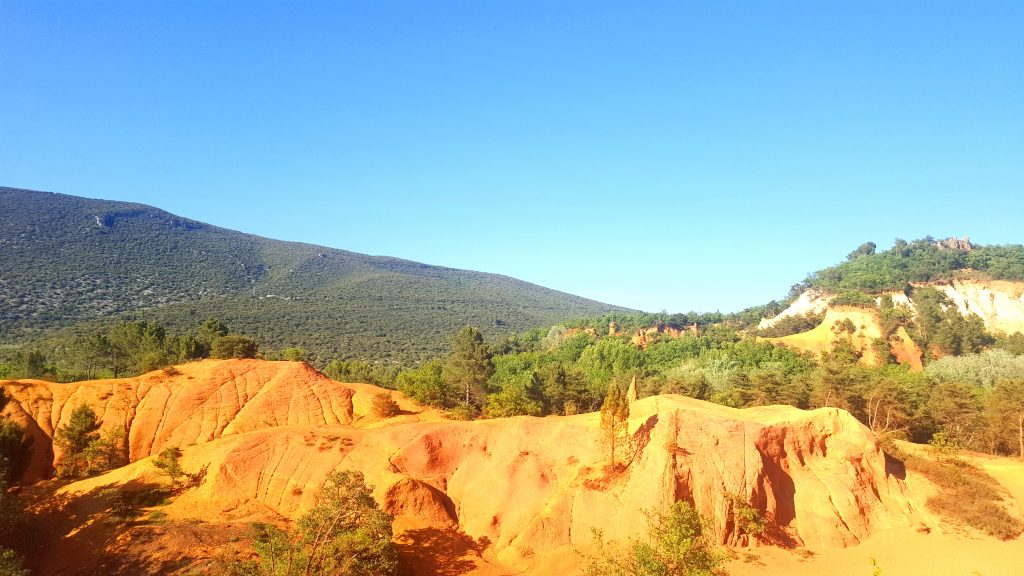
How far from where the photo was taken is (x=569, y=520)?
85.8 feet

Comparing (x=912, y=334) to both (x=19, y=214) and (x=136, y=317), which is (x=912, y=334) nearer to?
(x=136, y=317)

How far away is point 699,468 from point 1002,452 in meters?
37.1

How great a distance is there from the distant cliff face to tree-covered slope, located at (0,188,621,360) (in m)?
69.9

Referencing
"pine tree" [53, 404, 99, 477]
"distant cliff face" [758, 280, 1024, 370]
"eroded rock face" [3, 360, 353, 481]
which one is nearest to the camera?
"pine tree" [53, 404, 99, 477]

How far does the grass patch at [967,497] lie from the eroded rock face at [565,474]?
2463mm

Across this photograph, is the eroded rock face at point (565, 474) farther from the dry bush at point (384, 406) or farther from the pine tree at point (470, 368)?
the pine tree at point (470, 368)

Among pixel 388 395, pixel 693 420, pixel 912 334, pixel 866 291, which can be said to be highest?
pixel 866 291

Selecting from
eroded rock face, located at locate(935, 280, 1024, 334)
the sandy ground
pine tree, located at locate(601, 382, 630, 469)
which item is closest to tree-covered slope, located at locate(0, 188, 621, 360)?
pine tree, located at locate(601, 382, 630, 469)

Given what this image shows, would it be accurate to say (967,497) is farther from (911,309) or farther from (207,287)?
(207,287)

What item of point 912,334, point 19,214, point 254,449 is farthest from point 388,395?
point 19,214

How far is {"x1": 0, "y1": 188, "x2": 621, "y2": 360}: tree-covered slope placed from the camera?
9544cm

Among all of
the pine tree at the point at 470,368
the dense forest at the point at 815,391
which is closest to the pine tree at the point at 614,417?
the dense forest at the point at 815,391

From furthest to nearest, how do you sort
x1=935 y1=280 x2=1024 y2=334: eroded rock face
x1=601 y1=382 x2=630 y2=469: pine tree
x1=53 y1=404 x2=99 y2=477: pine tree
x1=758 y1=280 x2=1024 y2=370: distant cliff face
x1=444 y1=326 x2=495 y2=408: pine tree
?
x1=935 y1=280 x2=1024 y2=334: eroded rock face
x1=758 y1=280 x2=1024 y2=370: distant cliff face
x1=444 y1=326 x2=495 y2=408: pine tree
x1=53 y1=404 x2=99 y2=477: pine tree
x1=601 y1=382 x2=630 y2=469: pine tree

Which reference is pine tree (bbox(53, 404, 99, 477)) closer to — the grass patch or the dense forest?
the dense forest
